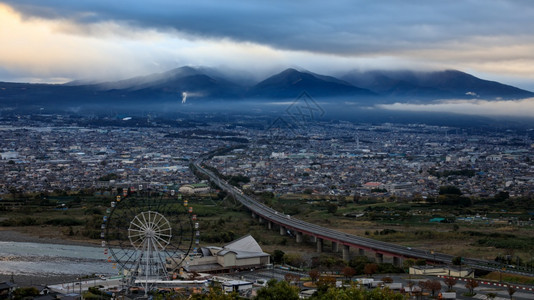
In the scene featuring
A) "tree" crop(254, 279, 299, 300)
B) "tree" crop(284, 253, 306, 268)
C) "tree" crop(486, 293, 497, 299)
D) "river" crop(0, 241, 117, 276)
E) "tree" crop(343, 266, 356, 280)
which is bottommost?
"river" crop(0, 241, 117, 276)

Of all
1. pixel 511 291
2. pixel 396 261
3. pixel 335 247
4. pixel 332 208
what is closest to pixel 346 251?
pixel 335 247

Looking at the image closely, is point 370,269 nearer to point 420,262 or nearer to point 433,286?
point 420,262

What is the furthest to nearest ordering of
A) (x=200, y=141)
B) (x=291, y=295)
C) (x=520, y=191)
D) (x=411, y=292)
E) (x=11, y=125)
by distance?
(x=11, y=125)
(x=200, y=141)
(x=520, y=191)
(x=411, y=292)
(x=291, y=295)

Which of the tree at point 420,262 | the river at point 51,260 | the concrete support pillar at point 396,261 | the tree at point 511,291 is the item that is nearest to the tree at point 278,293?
the tree at point 511,291

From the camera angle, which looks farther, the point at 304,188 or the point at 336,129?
the point at 336,129

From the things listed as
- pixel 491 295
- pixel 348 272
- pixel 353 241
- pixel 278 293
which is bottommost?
pixel 353 241

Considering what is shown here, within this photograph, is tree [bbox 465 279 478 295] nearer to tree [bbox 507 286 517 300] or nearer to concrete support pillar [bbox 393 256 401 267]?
tree [bbox 507 286 517 300]

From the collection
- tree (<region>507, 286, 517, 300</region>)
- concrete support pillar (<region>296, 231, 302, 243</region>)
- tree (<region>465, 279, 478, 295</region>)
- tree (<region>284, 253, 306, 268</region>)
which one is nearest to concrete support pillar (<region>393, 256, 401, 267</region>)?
tree (<region>284, 253, 306, 268</region>)

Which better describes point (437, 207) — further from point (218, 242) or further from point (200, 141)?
point (200, 141)

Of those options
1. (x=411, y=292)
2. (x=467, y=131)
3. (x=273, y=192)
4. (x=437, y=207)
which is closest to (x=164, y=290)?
(x=411, y=292)

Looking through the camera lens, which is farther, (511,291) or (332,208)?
(332,208)

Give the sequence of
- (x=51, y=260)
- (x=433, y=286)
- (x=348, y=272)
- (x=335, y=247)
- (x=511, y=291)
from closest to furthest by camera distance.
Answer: (x=511, y=291)
(x=433, y=286)
(x=348, y=272)
(x=51, y=260)
(x=335, y=247)
